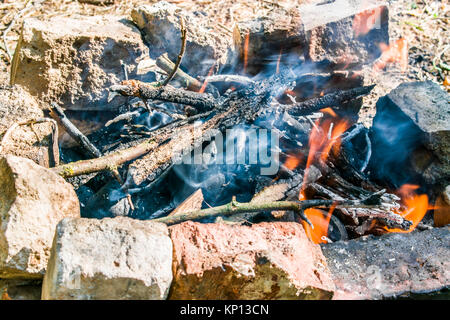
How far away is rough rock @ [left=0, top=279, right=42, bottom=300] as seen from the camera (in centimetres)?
179

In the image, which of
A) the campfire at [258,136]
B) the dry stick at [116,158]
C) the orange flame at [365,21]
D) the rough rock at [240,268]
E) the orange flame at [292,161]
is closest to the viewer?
the rough rock at [240,268]

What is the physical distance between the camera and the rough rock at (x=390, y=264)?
1.93 m

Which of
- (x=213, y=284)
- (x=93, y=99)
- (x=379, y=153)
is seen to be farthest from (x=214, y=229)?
(x=379, y=153)

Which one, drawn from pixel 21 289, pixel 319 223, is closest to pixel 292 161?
pixel 319 223

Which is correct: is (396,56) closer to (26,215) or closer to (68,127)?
(68,127)

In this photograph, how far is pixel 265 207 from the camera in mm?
2248

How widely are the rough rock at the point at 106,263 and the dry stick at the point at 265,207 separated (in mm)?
453

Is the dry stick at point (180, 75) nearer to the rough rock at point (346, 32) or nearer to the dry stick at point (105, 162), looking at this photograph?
the dry stick at point (105, 162)

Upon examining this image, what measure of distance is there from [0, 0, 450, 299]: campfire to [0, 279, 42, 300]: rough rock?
469 millimetres

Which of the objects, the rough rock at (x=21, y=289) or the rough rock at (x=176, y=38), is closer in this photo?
the rough rock at (x=21, y=289)

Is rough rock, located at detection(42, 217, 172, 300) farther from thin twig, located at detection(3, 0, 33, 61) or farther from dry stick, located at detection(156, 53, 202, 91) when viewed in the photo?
thin twig, located at detection(3, 0, 33, 61)

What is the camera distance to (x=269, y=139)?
9.04ft

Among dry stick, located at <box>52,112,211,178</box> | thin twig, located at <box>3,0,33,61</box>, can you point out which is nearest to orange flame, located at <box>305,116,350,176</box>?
dry stick, located at <box>52,112,211,178</box>

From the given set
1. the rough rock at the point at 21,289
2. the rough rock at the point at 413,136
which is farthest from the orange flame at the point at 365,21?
the rough rock at the point at 21,289
